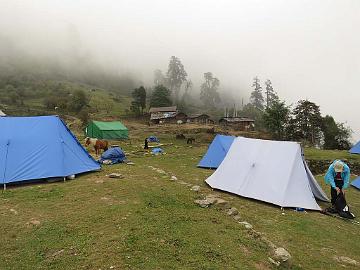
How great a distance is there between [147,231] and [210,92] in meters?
146

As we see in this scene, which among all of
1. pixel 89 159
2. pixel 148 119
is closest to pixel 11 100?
pixel 148 119

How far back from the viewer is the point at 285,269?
754 cm

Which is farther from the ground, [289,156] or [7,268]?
[289,156]

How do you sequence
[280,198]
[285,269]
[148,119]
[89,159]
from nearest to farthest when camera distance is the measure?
[285,269], [280,198], [89,159], [148,119]

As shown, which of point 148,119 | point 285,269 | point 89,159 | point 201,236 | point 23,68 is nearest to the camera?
point 285,269

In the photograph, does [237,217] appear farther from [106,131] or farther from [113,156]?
[106,131]

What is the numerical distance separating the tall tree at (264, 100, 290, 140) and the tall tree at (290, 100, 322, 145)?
194 cm

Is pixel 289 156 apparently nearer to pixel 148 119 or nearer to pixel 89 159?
pixel 89 159

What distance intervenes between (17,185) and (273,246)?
11.7 metres

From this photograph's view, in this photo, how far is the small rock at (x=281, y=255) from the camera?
7.79m

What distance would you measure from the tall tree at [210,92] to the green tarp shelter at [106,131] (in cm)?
10610

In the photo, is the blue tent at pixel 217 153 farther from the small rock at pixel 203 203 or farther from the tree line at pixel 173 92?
the tree line at pixel 173 92

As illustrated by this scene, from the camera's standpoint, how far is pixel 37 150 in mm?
15219

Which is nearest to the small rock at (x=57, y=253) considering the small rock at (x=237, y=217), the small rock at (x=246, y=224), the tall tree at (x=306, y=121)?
the small rock at (x=246, y=224)
